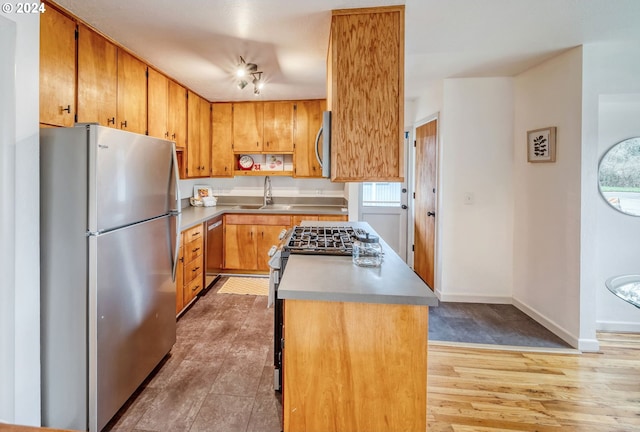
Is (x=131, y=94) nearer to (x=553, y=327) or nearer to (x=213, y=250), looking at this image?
(x=213, y=250)

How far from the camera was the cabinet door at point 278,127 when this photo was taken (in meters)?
4.48

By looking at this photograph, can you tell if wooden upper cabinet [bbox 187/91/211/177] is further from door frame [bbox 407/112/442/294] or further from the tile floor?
the tile floor

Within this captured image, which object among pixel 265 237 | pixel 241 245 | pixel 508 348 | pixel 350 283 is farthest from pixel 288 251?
pixel 241 245

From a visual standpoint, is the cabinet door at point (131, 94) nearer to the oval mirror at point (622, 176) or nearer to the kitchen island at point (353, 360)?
the kitchen island at point (353, 360)

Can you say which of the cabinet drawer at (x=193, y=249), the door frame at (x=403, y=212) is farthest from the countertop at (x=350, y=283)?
the door frame at (x=403, y=212)

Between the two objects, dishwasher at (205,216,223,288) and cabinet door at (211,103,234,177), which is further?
cabinet door at (211,103,234,177)

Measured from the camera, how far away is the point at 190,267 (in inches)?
131

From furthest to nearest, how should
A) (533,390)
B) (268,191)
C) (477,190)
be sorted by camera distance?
(268,191) < (477,190) < (533,390)

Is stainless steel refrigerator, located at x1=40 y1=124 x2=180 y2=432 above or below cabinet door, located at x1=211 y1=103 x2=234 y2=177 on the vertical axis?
below

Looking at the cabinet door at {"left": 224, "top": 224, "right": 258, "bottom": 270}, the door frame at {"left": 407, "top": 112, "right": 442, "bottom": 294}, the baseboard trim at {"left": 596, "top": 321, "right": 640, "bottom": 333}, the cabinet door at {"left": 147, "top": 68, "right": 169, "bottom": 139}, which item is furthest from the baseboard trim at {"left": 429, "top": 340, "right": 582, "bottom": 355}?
the cabinet door at {"left": 147, "top": 68, "right": 169, "bottom": 139}

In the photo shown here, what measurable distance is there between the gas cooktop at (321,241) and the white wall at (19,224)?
4.23 feet

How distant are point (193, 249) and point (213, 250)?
612 millimetres

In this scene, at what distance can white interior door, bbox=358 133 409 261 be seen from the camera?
5.10 meters

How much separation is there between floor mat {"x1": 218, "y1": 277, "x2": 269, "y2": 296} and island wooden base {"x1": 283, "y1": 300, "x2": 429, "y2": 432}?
2.55 m
